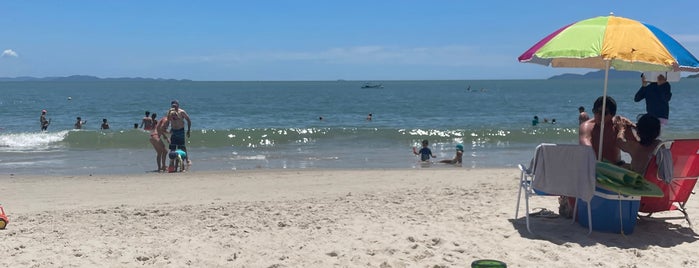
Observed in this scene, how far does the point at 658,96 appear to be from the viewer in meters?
7.59

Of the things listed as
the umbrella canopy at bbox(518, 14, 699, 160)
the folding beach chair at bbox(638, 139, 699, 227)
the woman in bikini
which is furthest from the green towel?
the woman in bikini

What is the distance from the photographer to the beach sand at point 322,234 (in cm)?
498

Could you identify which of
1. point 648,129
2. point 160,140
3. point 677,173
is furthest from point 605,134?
point 160,140

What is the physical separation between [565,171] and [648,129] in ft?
2.65

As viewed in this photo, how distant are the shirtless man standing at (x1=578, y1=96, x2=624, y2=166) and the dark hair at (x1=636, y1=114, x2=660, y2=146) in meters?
0.35

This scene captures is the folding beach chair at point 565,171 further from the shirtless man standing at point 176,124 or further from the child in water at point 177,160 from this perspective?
the child in water at point 177,160

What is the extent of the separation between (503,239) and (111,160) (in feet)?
43.7

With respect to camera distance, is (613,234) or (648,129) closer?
(648,129)

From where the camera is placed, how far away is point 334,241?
5.43 metres

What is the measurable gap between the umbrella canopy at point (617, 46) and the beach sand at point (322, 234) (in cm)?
153

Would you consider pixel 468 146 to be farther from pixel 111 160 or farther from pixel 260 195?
pixel 260 195

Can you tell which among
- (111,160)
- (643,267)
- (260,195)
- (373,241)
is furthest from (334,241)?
(111,160)

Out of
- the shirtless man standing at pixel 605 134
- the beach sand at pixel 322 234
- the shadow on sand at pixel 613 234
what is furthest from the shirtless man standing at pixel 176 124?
the shirtless man standing at pixel 605 134

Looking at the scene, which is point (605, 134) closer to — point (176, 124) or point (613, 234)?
point (613, 234)
